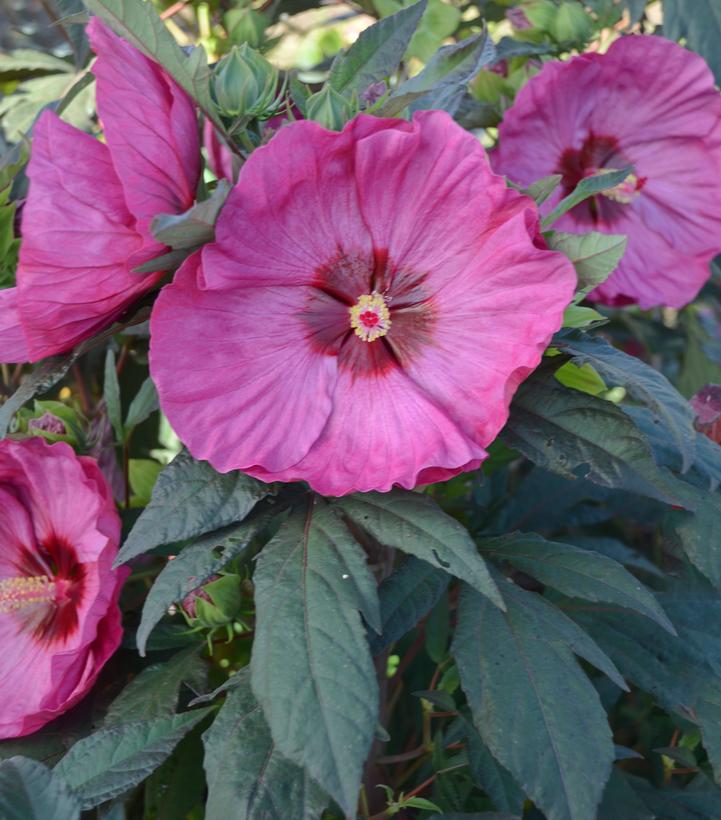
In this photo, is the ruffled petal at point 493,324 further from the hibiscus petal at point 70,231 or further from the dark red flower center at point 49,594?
the dark red flower center at point 49,594

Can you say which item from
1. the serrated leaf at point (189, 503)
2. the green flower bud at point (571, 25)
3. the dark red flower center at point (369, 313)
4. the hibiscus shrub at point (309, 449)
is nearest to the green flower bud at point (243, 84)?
the hibiscus shrub at point (309, 449)

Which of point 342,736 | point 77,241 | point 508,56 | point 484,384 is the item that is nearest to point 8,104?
point 508,56

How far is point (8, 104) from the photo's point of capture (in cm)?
116

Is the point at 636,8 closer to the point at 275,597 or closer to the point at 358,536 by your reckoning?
the point at 358,536

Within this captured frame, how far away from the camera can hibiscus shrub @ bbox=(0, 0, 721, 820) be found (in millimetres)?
579

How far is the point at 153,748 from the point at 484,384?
1.00 feet

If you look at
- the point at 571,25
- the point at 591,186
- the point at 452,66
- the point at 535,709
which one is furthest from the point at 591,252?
the point at 571,25

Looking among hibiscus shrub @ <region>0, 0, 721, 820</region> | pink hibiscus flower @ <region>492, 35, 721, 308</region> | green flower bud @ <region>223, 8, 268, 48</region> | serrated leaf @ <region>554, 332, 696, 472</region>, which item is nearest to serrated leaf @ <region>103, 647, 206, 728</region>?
hibiscus shrub @ <region>0, 0, 721, 820</region>

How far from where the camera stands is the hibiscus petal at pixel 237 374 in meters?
0.60

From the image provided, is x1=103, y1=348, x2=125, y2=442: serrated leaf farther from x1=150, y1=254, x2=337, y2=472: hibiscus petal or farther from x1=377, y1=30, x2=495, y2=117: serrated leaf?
x1=377, y1=30, x2=495, y2=117: serrated leaf

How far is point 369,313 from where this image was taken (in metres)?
0.66

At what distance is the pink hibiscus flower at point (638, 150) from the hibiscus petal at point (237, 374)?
0.36m

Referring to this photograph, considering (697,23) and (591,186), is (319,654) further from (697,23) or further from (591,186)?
(697,23)

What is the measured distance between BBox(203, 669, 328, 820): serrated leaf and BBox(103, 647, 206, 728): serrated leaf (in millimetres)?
74
